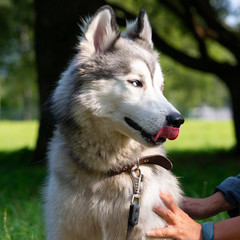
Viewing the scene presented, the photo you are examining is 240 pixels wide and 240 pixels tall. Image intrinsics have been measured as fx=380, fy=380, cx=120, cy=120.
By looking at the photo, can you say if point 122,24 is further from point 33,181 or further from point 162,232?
point 162,232

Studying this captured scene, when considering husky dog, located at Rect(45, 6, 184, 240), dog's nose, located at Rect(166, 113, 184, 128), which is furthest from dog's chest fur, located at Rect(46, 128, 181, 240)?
dog's nose, located at Rect(166, 113, 184, 128)

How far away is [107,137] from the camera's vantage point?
238cm

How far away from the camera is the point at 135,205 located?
219cm

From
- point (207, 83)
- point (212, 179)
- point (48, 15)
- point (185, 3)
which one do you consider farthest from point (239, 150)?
point (207, 83)

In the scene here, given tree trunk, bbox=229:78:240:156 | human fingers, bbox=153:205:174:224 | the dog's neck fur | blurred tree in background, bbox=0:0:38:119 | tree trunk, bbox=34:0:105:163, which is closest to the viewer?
human fingers, bbox=153:205:174:224

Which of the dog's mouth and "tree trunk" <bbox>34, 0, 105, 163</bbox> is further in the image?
"tree trunk" <bbox>34, 0, 105, 163</bbox>

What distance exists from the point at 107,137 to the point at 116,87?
32 cm

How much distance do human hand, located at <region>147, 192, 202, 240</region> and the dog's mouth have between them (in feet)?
1.20

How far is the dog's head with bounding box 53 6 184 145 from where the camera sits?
222 cm

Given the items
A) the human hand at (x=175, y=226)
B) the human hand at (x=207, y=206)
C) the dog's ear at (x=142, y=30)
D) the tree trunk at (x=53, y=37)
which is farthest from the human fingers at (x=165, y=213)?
the tree trunk at (x=53, y=37)

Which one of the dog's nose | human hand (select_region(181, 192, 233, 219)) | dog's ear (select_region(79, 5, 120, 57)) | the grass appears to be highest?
dog's ear (select_region(79, 5, 120, 57))

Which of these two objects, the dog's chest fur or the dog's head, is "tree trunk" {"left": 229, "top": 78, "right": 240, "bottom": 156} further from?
the dog's chest fur

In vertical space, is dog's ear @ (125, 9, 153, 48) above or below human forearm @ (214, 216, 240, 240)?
above

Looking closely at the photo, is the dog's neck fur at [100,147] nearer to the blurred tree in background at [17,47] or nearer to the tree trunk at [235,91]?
the tree trunk at [235,91]
